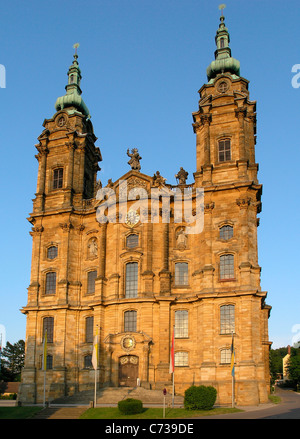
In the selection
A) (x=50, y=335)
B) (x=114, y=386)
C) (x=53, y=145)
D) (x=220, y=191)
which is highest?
(x=53, y=145)

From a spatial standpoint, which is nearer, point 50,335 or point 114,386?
point 114,386

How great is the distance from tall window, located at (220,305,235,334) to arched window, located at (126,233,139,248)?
10.9 metres

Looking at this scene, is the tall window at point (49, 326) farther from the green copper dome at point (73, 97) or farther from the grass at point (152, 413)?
the green copper dome at point (73, 97)

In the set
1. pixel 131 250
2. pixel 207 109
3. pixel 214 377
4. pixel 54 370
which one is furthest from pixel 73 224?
pixel 214 377

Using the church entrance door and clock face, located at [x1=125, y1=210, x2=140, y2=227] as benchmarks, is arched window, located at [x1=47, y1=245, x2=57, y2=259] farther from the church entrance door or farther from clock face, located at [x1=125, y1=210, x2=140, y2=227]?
the church entrance door

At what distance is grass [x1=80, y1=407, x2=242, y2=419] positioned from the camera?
35.2m

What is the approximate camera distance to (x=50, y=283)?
2154 inches

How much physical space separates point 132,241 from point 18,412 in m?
19.1

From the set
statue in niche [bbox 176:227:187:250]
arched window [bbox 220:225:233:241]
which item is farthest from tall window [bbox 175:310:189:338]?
arched window [bbox 220:225:233:241]

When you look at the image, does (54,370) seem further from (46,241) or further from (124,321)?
(46,241)

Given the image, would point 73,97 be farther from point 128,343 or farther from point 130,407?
point 130,407

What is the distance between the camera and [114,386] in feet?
157

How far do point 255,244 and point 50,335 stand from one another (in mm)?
22276

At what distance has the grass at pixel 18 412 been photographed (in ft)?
130
